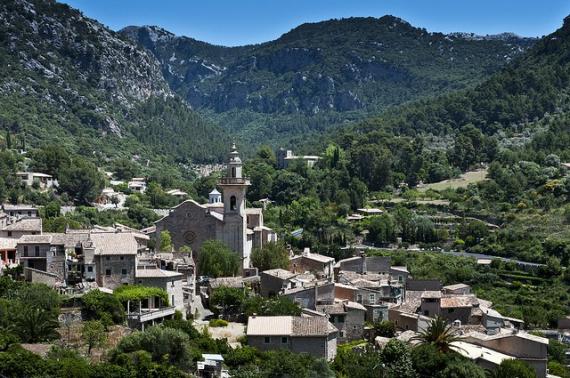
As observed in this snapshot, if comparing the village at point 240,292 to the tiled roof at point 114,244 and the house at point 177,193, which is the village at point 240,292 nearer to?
the tiled roof at point 114,244

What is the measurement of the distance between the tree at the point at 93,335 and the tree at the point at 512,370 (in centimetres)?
1614

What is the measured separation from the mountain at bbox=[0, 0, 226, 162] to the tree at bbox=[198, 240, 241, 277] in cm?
6640

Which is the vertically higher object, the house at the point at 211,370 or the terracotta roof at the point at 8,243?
the terracotta roof at the point at 8,243

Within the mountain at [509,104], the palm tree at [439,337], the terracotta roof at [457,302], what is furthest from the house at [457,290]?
the mountain at [509,104]

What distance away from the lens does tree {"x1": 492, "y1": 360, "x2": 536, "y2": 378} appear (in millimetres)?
39750

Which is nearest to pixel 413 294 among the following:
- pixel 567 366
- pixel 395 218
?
pixel 567 366

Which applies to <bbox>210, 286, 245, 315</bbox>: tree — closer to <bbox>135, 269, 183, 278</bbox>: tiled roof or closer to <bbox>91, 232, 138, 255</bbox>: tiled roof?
<bbox>135, 269, 183, 278</bbox>: tiled roof

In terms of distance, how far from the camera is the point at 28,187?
8769cm

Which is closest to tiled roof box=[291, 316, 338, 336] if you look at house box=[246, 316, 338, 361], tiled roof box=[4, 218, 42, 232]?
house box=[246, 316, 338, 361]

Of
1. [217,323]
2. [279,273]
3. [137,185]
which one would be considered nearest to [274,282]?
[279,273]

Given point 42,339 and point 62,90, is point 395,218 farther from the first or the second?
point 62,90

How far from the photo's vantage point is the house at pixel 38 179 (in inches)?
3509

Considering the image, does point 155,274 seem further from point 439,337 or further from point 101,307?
point 439,337

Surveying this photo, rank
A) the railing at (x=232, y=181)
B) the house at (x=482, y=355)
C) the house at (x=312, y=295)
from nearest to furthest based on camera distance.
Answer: the house at (x=482, y=355)
the house at (x=312, y=295)
the railing at (x=232, y=181)
